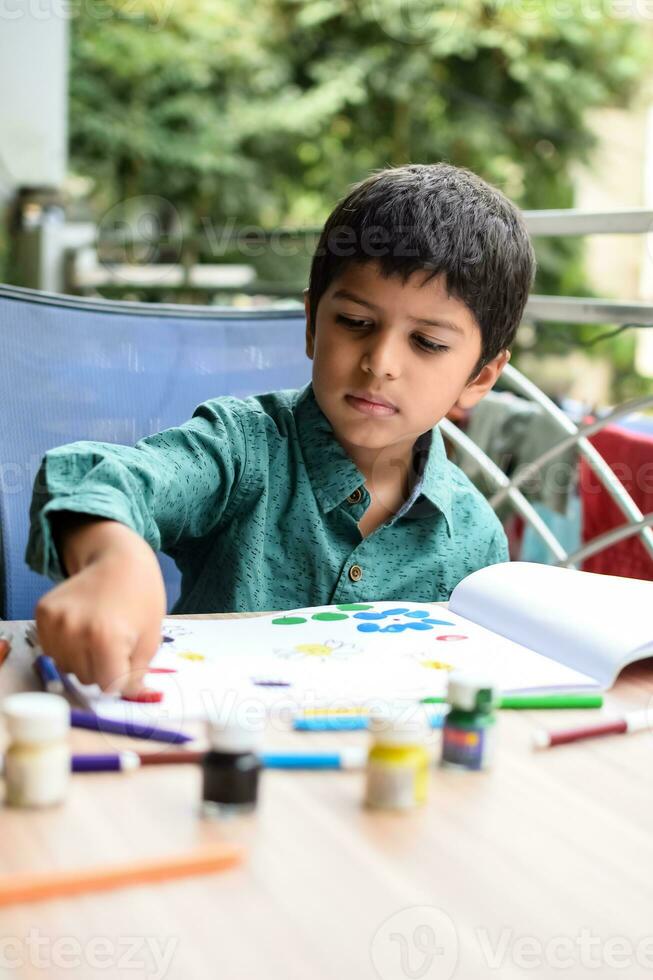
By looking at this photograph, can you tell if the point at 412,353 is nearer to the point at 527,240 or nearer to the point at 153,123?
the point at 527,240

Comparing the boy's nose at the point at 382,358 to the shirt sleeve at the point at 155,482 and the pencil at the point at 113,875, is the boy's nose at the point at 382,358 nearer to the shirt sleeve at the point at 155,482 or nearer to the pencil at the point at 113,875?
the shirt sleeve at the point at 155,482

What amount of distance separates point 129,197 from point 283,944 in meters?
7.46

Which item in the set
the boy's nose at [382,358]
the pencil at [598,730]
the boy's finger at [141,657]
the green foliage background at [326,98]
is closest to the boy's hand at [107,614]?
the boy's finger at [141,657]

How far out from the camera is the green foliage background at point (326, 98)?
7328mm

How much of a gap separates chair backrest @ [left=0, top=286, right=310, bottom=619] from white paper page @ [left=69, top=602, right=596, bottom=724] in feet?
1.66

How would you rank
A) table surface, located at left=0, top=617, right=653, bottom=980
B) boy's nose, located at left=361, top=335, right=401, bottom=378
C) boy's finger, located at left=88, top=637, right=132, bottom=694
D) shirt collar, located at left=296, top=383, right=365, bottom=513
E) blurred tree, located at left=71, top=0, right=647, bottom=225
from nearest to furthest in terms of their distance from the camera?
table surface, located at left=0, top=617, right=653, bottom=980
boy's finger, located at left=88, top=637, right=132, bottom=694
boy's nose, located at left=361, top=335, right=401, bottom=378
shirt collar, located at left=296, top=383, right=365, bottom=513
blurred tree, located at left=71, top=0, right=647, bottom=225

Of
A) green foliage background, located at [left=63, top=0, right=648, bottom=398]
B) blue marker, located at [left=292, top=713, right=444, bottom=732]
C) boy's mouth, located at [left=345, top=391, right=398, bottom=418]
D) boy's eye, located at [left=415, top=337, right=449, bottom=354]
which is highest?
green foliage background, located at [left=63, top=0, right=648, bottom=398]

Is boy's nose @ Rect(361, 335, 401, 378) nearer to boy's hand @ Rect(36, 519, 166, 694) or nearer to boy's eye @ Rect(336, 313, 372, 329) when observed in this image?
boy's eye @ Rect(336, 313, 372, 329)

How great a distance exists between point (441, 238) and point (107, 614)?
529 mm

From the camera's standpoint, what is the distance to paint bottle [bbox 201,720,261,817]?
1.71 ft

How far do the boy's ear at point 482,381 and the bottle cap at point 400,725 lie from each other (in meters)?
0.54

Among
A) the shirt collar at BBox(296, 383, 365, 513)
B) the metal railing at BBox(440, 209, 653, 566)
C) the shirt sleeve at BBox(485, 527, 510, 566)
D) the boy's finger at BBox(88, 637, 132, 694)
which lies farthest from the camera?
the metal railing at BBox(440, 209, 653, 566)

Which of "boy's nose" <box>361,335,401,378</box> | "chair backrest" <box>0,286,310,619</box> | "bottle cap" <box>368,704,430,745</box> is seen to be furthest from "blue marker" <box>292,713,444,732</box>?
"chair backrest" <box>0,286,310,619</box>

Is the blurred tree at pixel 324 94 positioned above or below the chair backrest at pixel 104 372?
above
